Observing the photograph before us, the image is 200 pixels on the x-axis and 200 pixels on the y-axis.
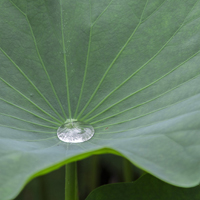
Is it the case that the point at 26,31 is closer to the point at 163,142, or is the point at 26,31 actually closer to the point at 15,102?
the point at 15,102

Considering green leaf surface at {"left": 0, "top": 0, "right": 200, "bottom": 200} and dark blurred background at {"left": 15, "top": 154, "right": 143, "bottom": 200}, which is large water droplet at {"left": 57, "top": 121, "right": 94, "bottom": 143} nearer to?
green leaf surface at {"left": 0, "top": 0, "right": 200, "bottom": 200}

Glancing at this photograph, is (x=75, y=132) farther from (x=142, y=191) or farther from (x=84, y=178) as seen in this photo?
(x=84, y=178)

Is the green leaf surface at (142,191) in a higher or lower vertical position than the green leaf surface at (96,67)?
lower

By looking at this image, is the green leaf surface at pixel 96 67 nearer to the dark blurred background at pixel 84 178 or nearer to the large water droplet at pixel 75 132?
the large water droplet at pixel 75 132

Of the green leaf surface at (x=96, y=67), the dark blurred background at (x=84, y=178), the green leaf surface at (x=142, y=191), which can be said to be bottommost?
the green leaf surface at (x=142, y=191)

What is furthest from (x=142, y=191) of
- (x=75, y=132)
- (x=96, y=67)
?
(x=96, y=67)

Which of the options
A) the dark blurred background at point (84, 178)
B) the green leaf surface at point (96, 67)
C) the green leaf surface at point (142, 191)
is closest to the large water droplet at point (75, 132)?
the green leaf surface at point (96, 67)

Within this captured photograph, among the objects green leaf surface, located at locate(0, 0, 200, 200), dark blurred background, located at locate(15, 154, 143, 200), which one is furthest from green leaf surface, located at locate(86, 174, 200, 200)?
dark blurred background, located at locate(15, 154, 143, 200)
